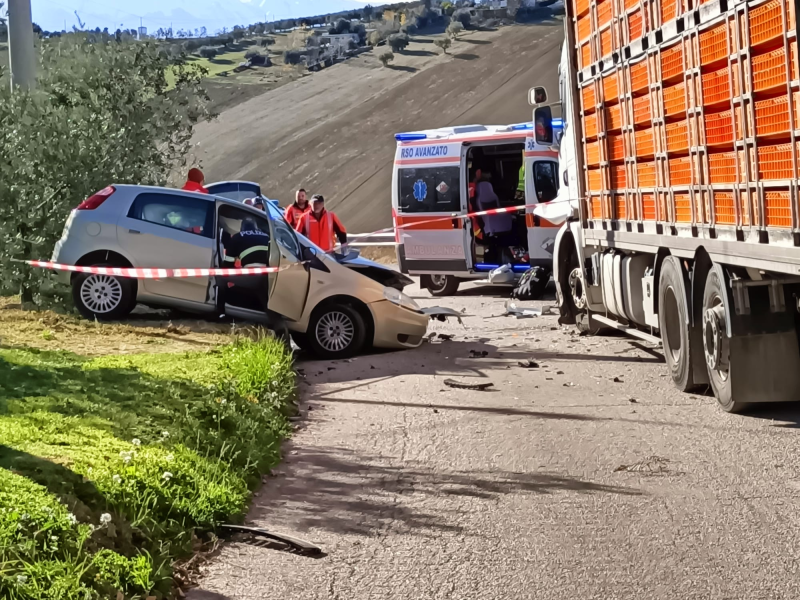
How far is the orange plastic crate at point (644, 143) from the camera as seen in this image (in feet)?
34.8

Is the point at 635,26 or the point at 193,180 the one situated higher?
the point at 635,26

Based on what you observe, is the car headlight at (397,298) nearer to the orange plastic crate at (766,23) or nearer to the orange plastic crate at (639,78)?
the orange plastic crate at (639,78)

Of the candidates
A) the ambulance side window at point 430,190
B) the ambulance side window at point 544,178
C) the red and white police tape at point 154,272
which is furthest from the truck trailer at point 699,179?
the ambulance side window at point 430,190

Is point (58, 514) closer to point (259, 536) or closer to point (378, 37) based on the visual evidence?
point (259, 536)

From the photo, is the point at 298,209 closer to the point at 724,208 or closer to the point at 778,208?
the point at 724,208

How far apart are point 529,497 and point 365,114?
56.7 metres

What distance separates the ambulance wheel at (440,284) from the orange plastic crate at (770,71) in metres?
14.7

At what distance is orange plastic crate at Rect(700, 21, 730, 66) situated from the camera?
8.30 m

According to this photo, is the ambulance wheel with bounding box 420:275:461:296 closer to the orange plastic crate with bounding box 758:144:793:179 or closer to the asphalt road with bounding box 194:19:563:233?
the orange plastic crate with bounding box 758:144:793:179

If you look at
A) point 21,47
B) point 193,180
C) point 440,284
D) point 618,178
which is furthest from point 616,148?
point 440,284

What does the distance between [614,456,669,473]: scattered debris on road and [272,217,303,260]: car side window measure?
21.3 feet

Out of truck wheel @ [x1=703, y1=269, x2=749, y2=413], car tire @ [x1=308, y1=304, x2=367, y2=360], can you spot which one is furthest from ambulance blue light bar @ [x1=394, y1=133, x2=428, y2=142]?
truck wheel @ [x1=703, y1=269, x2=749, y2=413]

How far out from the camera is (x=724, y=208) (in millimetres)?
8594

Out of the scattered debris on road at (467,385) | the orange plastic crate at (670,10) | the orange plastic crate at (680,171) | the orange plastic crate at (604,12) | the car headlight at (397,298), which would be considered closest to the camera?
the orange plastic crate at (670,10)
